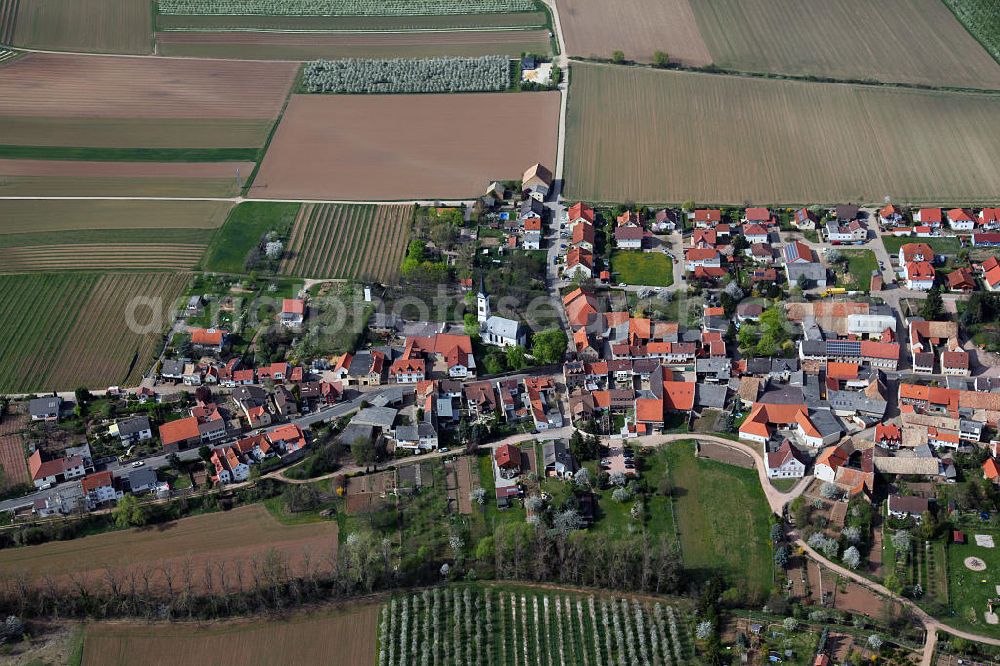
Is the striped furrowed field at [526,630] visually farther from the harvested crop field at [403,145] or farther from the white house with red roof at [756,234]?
→ the harvested crop field at [403,145]

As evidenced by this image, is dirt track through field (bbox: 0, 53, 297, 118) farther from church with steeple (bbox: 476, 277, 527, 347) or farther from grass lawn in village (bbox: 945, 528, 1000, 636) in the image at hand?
grass lawn in village (bbox: 945, 528, 1000, 636)

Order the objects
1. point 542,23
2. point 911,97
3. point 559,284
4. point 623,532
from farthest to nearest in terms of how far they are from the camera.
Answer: point 542,23
point 911,97
point 559,284
point 623,532

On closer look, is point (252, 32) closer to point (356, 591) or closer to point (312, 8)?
point (312, 8)

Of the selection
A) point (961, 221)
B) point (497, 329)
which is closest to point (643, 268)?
point (497, 329)

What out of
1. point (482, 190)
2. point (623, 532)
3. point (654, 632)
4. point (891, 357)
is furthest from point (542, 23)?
point (654, 632)

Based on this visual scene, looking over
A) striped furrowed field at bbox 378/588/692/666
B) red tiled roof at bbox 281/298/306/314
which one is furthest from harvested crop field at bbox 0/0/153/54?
striped furrowed field at bbox 378/588/692/666

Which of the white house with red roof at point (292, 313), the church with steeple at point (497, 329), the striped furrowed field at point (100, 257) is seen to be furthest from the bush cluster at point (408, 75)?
the church with steeple at point (497, 329)

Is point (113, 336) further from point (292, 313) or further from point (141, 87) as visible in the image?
point (141, 87)
